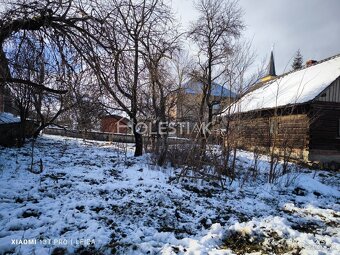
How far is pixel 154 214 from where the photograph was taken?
495 centimetres

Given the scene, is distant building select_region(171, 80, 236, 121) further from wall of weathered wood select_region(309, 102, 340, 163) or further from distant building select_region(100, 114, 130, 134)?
wall of weathered wood select_region(309, 102, 340, 163)

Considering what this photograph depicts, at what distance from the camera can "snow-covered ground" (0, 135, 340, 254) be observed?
3.72 metres

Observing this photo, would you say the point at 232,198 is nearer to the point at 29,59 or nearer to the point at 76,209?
the point at 76,209

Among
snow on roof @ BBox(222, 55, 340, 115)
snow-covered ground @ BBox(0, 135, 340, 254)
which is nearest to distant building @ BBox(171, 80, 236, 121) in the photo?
snow on roof @ BBox(222, 55, 340, 115)

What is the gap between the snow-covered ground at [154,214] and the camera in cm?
372

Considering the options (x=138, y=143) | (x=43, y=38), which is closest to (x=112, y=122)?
(x=138, y=143)

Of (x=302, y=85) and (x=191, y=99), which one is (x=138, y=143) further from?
(x=302, y=85)

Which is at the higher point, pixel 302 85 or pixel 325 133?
pixel 302 85

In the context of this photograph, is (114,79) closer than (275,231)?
No

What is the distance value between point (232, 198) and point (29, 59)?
591 cm

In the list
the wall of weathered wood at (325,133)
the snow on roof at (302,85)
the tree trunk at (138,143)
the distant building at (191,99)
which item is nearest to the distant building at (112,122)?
the tree trunk at (138,143)

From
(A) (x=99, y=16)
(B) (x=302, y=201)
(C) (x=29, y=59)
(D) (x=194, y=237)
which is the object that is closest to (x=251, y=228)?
(D) (x=194, y=237)

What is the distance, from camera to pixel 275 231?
4414 mm

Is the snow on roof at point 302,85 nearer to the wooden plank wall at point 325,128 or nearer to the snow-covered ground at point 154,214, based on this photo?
the wooden plank wall at point 325,128
